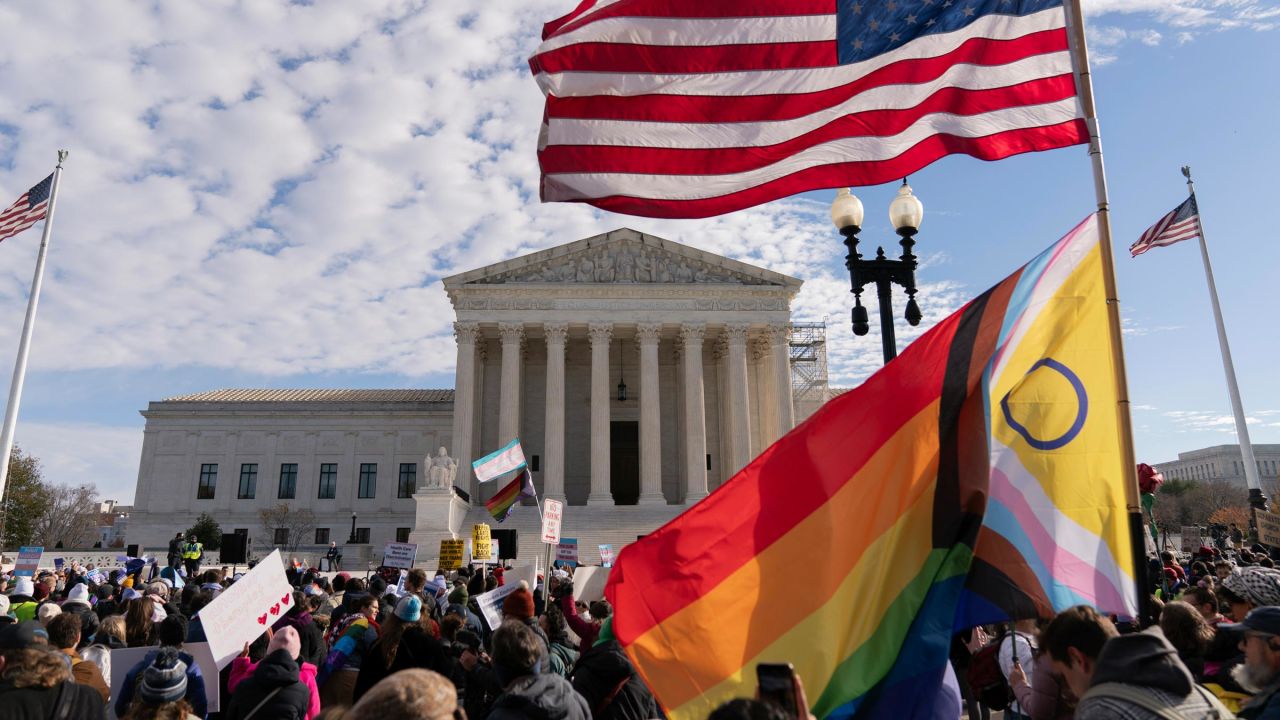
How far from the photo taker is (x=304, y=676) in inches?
227

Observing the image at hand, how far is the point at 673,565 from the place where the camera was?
475 cm

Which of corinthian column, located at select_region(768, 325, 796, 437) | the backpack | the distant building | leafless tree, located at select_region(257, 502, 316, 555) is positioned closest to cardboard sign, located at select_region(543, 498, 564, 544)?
the backpack

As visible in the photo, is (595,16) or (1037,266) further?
(595,16)

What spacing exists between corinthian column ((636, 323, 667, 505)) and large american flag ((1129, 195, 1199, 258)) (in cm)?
2587

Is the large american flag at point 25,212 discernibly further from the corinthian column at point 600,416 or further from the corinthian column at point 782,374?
the corinthian column at point 782,374

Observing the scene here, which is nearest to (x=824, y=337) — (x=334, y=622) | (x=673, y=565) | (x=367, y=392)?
(x=367, y=392)

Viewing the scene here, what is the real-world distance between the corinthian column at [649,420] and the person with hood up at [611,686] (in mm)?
37684

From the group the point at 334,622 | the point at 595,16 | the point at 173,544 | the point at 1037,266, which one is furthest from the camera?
the point at 173,544

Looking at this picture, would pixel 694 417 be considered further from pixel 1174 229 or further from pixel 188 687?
pixel 188 687

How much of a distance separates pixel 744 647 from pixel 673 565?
621mm

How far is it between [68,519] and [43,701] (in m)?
80.5

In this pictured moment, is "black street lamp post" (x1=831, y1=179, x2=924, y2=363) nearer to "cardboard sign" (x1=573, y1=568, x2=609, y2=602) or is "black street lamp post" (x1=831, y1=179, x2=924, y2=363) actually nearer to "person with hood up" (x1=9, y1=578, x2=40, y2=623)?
"cardboard sign" (x1=573, y1=568, x2=609, y2=602)

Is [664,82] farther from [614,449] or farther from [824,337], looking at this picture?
[824,337]

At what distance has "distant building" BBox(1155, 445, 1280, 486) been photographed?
349ft
